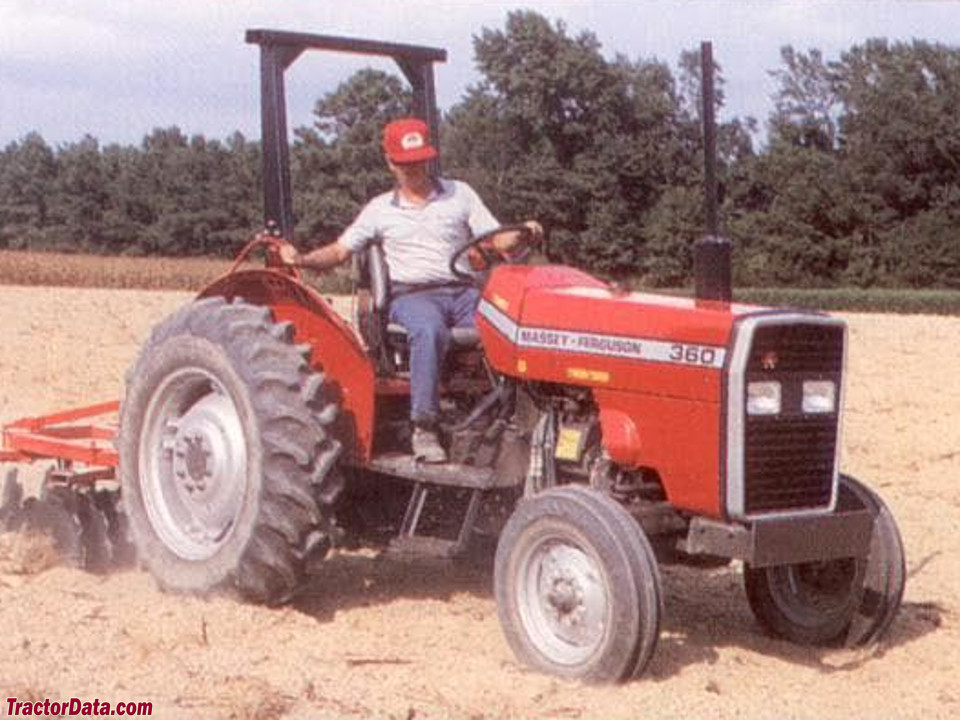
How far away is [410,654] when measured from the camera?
6.20 metres

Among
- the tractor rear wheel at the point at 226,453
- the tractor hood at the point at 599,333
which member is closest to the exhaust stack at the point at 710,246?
the tractor hood at the point at 599,333

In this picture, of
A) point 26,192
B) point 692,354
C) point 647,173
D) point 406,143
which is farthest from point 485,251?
point 26,192

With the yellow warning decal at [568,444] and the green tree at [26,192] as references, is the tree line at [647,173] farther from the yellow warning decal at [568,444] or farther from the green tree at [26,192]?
the yellow warning decal at [568,444]

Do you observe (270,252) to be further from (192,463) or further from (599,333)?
(599,333)

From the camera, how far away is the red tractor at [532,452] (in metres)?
5.83

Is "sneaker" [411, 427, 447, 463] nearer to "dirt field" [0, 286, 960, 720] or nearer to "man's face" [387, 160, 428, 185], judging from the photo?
"dirt field" [0, 286, 960, 720]

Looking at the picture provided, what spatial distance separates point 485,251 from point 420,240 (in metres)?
0.42

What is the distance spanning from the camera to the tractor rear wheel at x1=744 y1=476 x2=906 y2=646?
646 centimetres

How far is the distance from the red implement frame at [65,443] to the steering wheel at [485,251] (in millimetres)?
1970

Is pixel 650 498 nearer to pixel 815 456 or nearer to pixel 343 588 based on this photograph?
pixel 815 456

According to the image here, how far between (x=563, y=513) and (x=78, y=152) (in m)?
88.9

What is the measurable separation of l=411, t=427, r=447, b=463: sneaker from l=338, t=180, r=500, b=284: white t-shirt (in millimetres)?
662

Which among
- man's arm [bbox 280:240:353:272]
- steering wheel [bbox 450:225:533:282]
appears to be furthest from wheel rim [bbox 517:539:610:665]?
man's arm [bbox 280:240:353:272]

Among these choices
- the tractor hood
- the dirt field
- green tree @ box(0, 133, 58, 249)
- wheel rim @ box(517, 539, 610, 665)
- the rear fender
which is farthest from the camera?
green tree @ box(0, 133, 58, 249)
